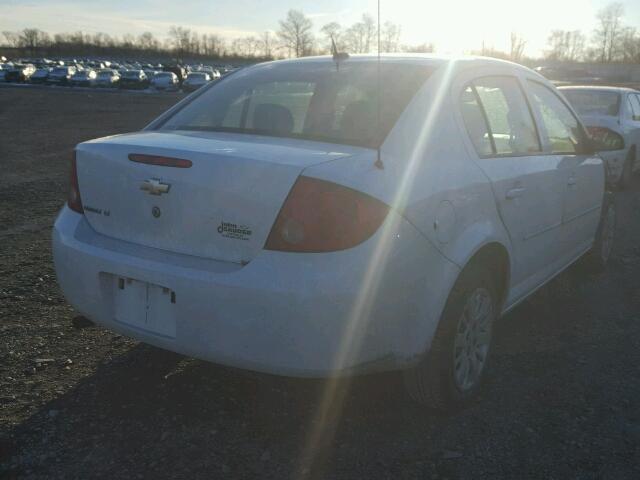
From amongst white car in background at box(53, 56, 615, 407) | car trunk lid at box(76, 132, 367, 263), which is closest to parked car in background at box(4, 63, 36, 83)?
white car in background at box(53, 56, 615, 407)

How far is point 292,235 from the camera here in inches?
90.8

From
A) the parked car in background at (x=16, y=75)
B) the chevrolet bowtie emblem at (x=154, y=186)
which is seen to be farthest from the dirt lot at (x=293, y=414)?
the parked car in background at (x=16, y=75)

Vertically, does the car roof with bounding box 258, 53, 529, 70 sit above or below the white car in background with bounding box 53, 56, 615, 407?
above

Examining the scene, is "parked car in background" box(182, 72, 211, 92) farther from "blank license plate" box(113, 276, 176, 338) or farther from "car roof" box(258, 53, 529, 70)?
"blank license plate" box(113, 276, 176, 338)

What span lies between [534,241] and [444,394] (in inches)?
44.3

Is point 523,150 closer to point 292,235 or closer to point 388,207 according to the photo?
point 388,207

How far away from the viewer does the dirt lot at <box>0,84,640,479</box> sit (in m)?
2.53

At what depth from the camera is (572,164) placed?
3.96 m

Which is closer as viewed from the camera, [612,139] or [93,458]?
Answer: [93,458]

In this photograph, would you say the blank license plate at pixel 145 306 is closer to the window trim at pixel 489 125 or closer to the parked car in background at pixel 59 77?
the window trim at pixel 489 125

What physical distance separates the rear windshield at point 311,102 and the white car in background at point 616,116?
268 inches

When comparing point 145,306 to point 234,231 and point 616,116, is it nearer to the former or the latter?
point 234,231

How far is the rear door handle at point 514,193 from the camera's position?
10.1 ft

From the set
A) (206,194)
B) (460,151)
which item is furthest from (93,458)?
(460,151)
